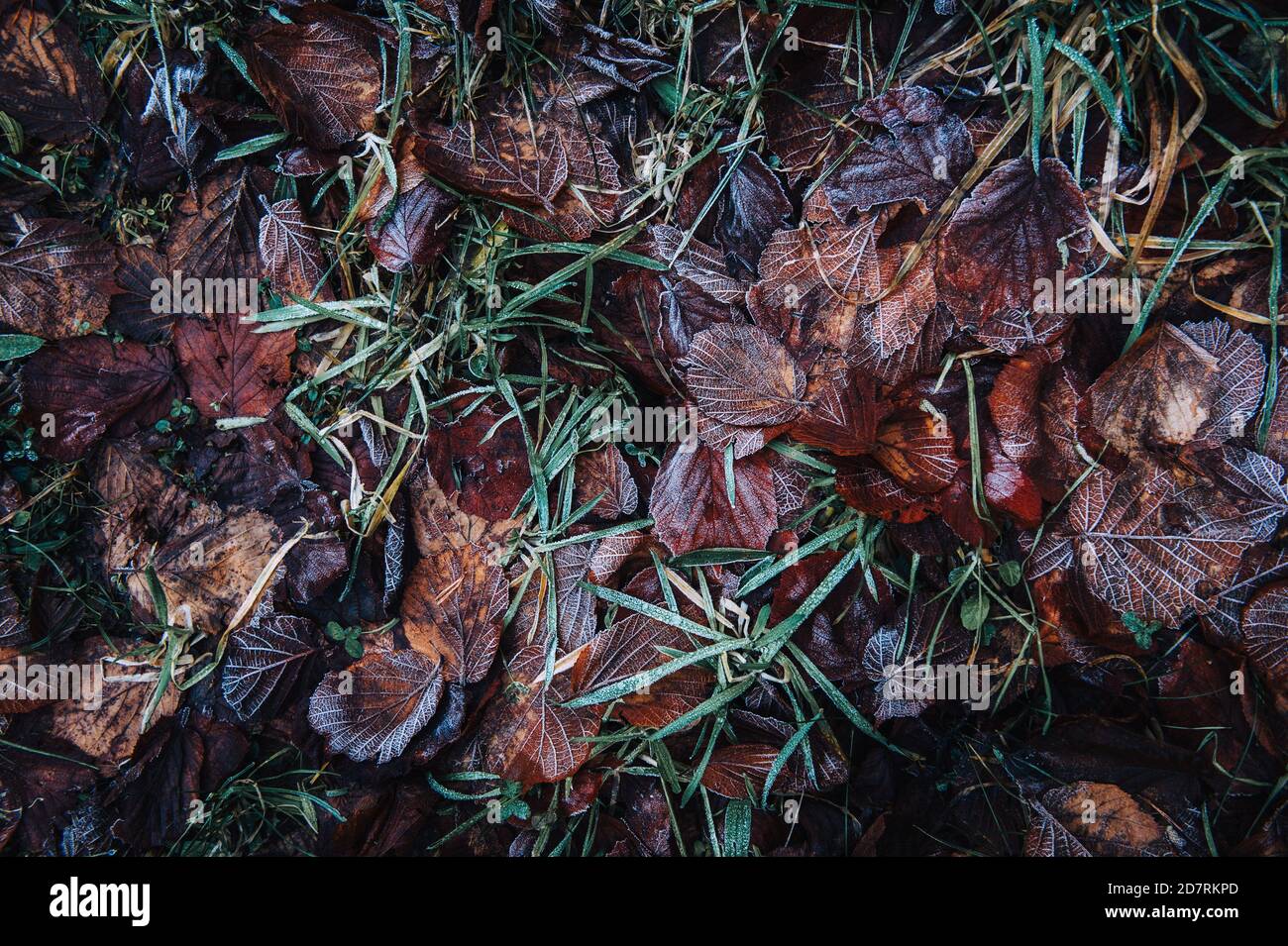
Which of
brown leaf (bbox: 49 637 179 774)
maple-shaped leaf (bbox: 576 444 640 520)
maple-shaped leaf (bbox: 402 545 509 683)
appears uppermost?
maple-shaped leaf (bbox: 576 444 640 520)

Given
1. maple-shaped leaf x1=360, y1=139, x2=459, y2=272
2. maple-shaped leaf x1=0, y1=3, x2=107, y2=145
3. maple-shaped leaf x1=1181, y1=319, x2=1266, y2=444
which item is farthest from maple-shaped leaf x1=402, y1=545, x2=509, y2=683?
maple-shaped leaf x1=1181, y1=319, x2=1266, y2=444

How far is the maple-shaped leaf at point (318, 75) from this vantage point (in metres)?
A: 1.38

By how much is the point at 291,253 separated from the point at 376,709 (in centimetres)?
95

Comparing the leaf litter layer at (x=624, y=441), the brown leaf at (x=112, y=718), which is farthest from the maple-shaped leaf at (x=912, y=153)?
the brown leaf at (x=112, y=718)

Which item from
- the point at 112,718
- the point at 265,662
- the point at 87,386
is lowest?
the point at 112,718

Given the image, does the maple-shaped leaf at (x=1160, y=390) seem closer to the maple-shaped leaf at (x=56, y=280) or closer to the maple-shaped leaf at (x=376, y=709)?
the maple-shaped leaf at (x=376, y=709)

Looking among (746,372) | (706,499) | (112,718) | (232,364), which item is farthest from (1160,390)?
(112,718)

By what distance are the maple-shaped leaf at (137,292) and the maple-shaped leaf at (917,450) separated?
4.85 ft

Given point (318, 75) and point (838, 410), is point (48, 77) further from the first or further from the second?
point (838, 410)

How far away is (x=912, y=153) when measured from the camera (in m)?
1.32

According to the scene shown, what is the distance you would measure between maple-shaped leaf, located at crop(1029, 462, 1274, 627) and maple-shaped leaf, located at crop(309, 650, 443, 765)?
1331 mm

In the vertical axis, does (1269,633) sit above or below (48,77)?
below

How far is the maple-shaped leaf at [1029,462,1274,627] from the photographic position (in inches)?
53.1

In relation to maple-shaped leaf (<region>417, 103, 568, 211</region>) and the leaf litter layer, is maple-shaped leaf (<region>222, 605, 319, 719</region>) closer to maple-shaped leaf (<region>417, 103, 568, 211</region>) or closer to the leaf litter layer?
the leaf litter layer
